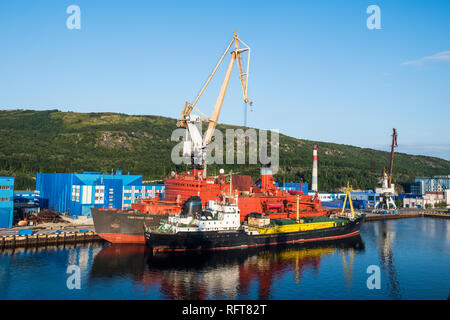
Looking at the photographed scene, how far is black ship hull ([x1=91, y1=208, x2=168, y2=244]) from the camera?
36562 mm

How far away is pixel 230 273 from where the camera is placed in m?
28.5

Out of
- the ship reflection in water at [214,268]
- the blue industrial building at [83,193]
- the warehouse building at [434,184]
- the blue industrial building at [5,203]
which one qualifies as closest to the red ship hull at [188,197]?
the ship reflection in water at [214,268]

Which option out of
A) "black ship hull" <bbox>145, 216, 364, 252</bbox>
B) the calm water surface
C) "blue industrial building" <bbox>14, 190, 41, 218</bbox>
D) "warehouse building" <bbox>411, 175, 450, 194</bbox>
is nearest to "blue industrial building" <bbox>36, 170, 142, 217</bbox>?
"blue industrial building" <bbox>14, 190, 41, 218</bbox>

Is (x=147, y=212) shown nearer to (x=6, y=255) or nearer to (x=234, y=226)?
(x=234, y=226)

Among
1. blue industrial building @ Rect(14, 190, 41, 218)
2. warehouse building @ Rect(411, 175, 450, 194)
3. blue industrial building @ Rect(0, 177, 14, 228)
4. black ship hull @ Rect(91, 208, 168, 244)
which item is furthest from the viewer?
warehouse building @ Rect(411, 175, 450, 194)

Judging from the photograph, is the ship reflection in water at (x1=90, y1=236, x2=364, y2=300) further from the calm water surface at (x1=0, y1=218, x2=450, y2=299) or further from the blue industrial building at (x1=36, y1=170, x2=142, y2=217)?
the blue industrial building at (x1=36, y1=170, x2=142, y2=217)

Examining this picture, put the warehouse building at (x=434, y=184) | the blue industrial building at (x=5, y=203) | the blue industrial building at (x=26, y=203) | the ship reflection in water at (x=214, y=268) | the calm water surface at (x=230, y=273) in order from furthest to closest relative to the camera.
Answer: the warehouse building at (x=434, y=184) → the blue industrial building at (x=26, y=203) → the blue industrial building at (x=5, y=203) → the ship reflection in water at (x=214, y=268) → the calm water surface at (x=230, y=273)

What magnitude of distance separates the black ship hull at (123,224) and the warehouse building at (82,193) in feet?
42.4

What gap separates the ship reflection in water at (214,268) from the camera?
24.8 metres

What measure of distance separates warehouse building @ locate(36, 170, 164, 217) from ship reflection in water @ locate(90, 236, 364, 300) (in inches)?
580

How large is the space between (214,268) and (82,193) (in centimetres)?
2815

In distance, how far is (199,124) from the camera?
47.8 metres

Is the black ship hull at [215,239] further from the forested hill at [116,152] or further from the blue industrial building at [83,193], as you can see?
the forested hill at [116,152]
